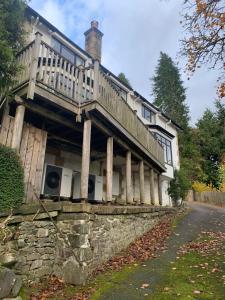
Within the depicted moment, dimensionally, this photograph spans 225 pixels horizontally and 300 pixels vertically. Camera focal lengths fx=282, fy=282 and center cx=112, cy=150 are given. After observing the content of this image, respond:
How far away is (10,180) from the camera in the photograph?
653 cm

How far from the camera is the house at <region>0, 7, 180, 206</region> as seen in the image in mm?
7398

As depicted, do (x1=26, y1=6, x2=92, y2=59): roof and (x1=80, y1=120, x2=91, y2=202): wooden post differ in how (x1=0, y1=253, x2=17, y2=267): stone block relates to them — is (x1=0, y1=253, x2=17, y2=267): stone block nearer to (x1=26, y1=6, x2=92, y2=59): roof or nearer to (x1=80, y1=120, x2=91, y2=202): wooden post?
(x1=80, y1=120, x2=91, y2=202): wooden post

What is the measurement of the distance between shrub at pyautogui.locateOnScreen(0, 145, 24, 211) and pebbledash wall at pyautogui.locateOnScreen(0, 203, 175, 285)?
29 centimetres

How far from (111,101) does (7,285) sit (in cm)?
637

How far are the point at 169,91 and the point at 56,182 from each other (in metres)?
33.6

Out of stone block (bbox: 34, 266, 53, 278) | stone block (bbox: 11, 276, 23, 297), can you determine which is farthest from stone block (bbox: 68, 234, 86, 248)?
stone block (bbox: 11, 276, 23, 297)

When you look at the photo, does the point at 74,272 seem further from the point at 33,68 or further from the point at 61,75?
the point at 61,75

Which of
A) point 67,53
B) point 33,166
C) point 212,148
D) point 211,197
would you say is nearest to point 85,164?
point 33,166

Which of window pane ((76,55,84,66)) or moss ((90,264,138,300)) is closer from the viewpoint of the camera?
moss ((90,264,138,300))

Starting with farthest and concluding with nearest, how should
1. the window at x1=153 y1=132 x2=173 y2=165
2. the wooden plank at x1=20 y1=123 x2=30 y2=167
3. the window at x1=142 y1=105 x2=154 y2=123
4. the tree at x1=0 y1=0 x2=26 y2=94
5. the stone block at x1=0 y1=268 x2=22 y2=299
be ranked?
the window at x1=153 y1=132 x2=173 y2=165 → the window at x1=142 y1=105 x2=154 y2=123 → the wooden plank at x1=20 y1=123 x2=30 y2=167 → the tree at x1=0 y1=0 x2=26 y2=94 → the stone block at x1=0 y1=268 x2=22 y2=299

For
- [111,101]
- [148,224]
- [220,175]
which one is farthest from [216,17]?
[220,175]

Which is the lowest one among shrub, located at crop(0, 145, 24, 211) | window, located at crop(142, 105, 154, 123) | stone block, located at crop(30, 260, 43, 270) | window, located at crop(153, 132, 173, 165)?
stone block, located at crop(30, 260, 43, 270)

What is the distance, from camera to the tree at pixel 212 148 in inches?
1254

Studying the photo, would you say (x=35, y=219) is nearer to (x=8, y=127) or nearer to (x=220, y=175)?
(x=8, y=127)
